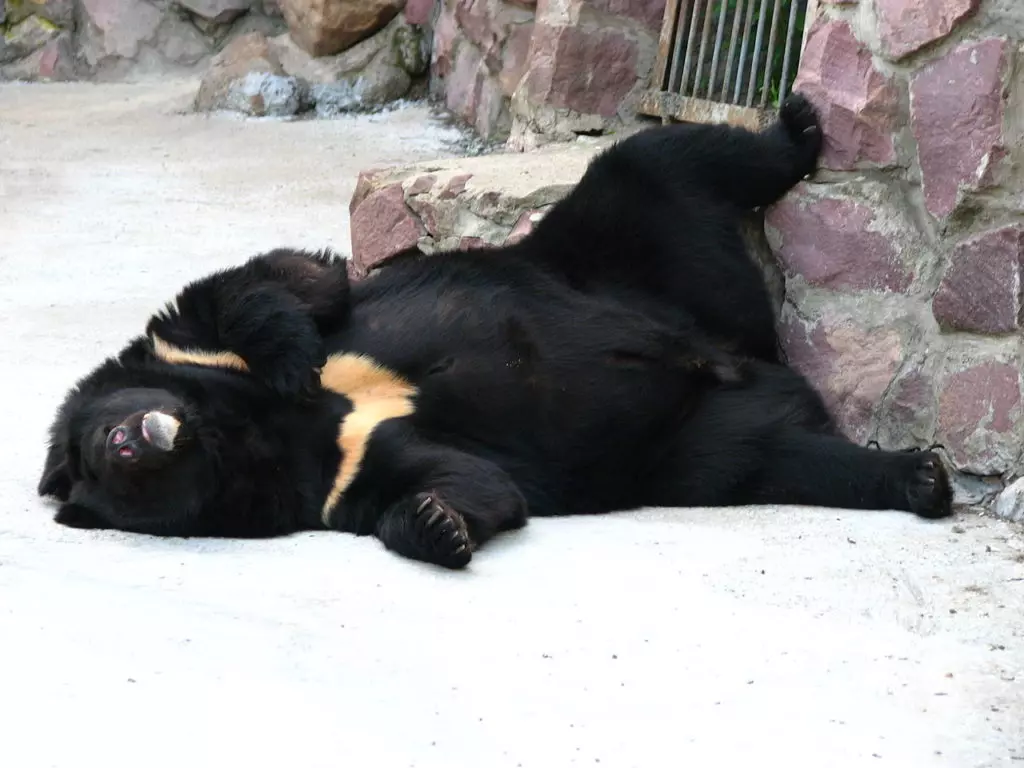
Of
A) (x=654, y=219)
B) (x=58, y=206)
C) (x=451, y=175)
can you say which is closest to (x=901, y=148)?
(x=654, y=219)

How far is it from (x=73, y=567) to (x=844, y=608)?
4.97 feet

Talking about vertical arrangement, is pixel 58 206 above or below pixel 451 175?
below

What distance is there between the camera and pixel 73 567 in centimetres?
287

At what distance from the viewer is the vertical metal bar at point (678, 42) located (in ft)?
17.6

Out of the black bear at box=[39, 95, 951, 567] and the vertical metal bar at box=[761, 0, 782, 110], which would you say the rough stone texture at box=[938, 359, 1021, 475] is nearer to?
the black bear at box=[39, 95, 951, 567]

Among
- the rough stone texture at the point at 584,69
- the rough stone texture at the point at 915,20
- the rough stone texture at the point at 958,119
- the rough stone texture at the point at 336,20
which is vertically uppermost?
the rough stone texture at the point at 915,20

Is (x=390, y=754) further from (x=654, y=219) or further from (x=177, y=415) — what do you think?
(x=654, y=219)

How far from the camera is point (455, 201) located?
4559 millimetres

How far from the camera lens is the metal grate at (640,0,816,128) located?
467 cm

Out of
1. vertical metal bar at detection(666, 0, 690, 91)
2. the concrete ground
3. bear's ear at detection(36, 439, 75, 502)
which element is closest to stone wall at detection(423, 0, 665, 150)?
vertical metal bar at detection(666, 0, 690, 91)

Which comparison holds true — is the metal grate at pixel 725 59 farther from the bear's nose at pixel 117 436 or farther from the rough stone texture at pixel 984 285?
the bear's nose at pixel 117 436

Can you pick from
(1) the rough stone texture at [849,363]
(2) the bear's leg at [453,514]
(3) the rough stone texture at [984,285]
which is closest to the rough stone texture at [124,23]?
(1) the rough stone texture at [849,363]

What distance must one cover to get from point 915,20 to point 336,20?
558cm

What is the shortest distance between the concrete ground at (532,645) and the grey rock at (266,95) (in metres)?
4.85
